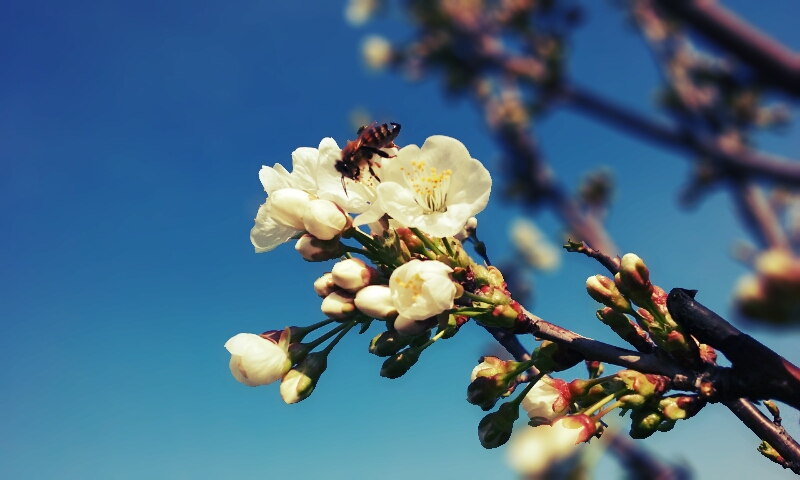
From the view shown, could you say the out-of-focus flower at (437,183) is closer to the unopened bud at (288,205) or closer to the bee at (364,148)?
the bee at (364,148)

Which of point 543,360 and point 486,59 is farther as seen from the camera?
point 486,59

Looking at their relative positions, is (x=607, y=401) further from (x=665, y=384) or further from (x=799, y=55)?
(x=799, y=55)

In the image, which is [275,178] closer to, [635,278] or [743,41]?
[635,278]

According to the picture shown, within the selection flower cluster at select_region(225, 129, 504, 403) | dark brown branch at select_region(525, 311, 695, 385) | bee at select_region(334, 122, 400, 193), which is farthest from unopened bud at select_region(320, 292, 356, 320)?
dark brown branch at select_region(525, 311, 695, 385)

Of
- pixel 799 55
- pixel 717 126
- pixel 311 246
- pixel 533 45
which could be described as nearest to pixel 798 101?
pixel 799 55

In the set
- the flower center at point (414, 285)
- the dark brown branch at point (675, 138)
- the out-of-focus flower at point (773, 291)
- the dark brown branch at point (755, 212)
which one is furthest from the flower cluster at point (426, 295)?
the dark brown branch at point (755, 212)
